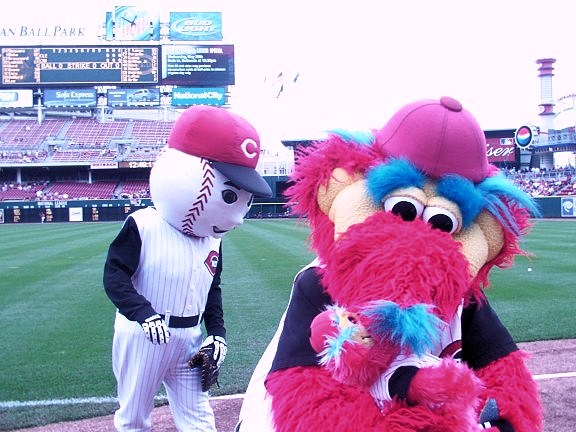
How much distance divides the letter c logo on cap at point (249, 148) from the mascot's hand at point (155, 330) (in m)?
0.78

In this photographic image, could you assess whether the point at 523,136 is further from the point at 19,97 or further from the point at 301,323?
the point at 301,323

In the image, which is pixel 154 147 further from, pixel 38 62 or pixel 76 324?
pixel 76 324

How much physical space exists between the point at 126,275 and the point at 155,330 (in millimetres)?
309

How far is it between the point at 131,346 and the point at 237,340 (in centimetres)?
371

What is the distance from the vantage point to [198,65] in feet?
148

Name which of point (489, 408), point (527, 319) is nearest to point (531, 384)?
point (489, 408)

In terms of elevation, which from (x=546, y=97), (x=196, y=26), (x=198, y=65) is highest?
(x=196, y=26)

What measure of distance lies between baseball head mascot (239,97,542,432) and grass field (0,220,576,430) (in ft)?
1.01

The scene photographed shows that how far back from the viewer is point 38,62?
4503 cm

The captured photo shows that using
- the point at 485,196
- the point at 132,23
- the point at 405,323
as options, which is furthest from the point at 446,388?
the point at 132,23

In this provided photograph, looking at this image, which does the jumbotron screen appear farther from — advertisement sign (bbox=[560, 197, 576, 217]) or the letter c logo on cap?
the letter c logo on cap

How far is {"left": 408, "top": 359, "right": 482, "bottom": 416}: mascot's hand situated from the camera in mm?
1320

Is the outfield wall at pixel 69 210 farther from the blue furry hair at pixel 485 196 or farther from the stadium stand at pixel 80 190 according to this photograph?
the blue furry hair at pixel 485 196

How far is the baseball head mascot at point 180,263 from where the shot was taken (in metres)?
2.57
